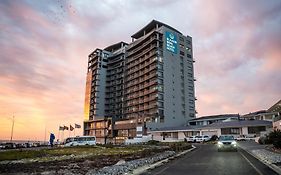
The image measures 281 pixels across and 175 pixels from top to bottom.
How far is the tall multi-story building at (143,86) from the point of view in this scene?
117438 mm

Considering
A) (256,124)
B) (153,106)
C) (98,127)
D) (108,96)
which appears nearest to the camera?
(256,124)

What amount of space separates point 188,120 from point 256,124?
51508mm

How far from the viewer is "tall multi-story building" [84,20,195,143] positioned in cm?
11744

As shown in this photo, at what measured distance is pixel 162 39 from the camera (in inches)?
4936

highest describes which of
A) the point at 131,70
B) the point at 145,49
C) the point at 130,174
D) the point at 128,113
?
the point at 145,49

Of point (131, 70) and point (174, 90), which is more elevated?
point (131, 70)

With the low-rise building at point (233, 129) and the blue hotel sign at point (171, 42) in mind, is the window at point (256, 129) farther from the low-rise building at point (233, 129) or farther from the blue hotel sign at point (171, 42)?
the blue hotel sign at point (171, 42)

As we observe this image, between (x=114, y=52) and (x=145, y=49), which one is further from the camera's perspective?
(x=114, y=52)

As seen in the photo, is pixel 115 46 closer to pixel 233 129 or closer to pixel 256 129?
pixel 233 129

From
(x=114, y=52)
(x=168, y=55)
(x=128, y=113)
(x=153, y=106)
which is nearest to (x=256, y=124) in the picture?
(x=153, y=106)

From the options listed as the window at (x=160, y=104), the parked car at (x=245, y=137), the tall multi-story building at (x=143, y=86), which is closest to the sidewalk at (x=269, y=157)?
the parked car at (x=245, y=137)

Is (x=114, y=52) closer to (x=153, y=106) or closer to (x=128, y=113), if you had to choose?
(x=128, y=113)

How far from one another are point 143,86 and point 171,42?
2536 centimetres

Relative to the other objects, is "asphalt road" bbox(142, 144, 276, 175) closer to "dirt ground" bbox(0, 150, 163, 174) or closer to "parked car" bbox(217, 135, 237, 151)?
"dirt ground" bbox(0, 150, 163, 174)
